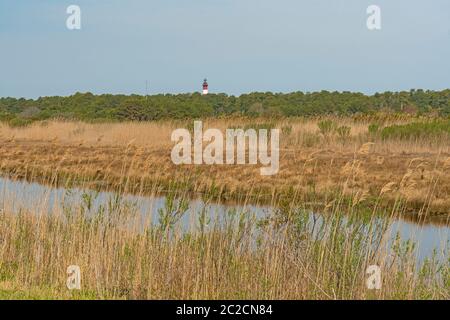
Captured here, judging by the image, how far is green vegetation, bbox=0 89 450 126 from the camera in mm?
52562

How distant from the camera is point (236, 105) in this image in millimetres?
68188

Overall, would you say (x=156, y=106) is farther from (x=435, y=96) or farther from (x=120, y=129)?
(x=435, y=96)

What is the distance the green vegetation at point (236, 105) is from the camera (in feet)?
172

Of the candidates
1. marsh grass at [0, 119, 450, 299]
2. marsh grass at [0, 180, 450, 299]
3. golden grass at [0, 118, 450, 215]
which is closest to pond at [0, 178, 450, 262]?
marsh grass at [0, 119, 450, 299]

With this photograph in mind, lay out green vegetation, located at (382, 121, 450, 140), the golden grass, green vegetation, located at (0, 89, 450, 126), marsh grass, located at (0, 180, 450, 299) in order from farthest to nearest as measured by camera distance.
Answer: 1. green vegetation, located at (0, 89, 450, 126)
2. green vegetation, located at (382, 121, 450, 140)
3. the golden grass
4. marsh grass, located at (0, 180, 450, 299)

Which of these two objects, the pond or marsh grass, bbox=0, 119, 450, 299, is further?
the pond

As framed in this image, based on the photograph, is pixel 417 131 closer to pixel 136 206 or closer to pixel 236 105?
pixel 136 206

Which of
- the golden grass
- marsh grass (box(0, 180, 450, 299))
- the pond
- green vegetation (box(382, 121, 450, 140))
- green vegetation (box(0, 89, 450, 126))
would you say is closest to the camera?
marsh grass (box(0, 180, 450, 299))

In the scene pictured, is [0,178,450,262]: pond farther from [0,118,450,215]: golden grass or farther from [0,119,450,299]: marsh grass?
[0,118,450,215]: golden grass

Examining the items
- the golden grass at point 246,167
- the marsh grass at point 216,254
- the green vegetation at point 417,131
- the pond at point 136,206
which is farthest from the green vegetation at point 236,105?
the marsh grass at point 216,254

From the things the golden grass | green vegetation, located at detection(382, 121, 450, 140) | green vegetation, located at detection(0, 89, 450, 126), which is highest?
green vegetation, located at detection(0, 89, 450, 126)

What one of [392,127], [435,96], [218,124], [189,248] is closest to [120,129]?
[218,124]

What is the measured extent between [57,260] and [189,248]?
1642 millimetres

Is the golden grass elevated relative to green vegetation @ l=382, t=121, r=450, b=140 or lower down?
lower down
